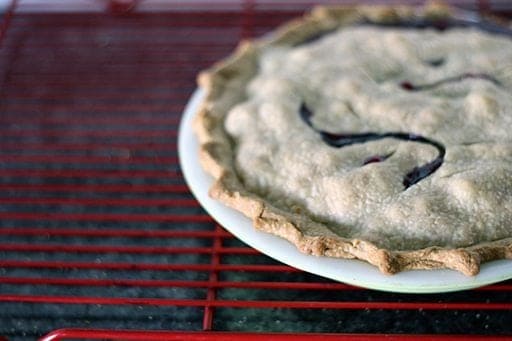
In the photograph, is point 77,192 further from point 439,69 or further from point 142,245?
point 439,69

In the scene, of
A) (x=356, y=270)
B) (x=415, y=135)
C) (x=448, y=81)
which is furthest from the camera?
(x=448, y=81)

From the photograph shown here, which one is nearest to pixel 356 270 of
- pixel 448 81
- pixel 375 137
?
pixel 375 137

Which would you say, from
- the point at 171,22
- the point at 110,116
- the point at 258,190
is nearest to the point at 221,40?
the point at 171,22

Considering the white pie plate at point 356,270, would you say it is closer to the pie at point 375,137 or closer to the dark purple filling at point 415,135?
the pie at point 375,137

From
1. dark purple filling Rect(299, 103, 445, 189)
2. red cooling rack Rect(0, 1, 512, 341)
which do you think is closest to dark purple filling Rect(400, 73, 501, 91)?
dark purple filling Rect(299, 103, 445, 189)

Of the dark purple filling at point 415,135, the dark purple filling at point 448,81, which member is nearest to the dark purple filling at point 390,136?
the dark purple filling at point 415,135

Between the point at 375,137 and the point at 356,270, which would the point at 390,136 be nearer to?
the point at 375,137

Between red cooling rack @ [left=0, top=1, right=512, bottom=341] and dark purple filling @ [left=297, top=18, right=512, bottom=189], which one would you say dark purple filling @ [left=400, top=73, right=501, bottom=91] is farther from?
red cooling rack @ [left=0, top=1, right=512, bottom=341]
